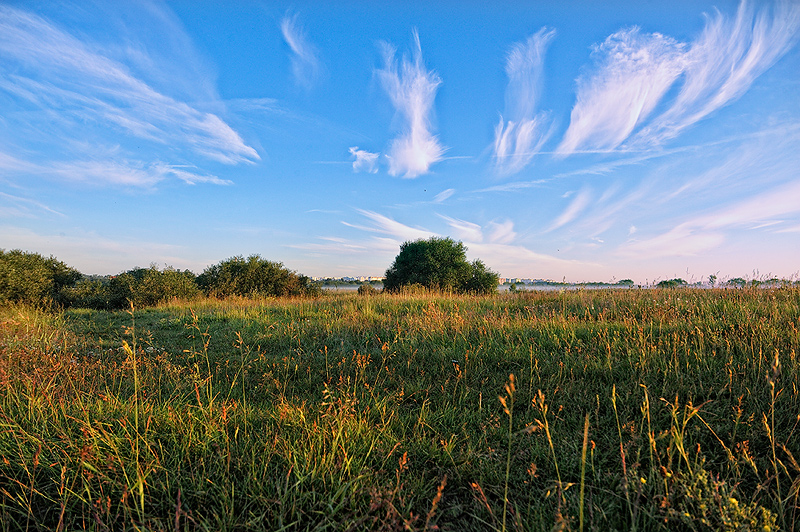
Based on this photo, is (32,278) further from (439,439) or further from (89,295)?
(439,439)

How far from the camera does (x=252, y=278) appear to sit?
26.2 meters

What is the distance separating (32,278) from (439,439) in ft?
95.8

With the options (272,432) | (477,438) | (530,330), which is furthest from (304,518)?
(530,330)

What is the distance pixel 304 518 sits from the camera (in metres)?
2.25

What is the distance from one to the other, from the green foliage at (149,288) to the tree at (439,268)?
16493mm

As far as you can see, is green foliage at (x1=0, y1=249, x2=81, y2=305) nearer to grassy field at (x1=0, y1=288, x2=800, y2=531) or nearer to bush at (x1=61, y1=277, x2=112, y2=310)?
bush at (x1=61, y1=277, x2=112, y2=310)

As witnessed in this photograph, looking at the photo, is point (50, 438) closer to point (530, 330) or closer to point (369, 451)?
point (369, 451)

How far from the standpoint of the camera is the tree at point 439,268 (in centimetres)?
Answer: 3391

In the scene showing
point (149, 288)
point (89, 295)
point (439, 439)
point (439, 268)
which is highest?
point (439, 268)

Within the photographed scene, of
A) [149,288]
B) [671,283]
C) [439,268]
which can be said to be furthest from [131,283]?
[671,283]

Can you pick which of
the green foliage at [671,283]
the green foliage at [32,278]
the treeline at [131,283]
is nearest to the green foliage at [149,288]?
the treeline at [131,283]

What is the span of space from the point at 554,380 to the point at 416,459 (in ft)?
7.55

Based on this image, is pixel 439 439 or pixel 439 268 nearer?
pixel 439 439

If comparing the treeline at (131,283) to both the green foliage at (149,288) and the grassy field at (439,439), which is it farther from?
the grassy field at (439,439)
